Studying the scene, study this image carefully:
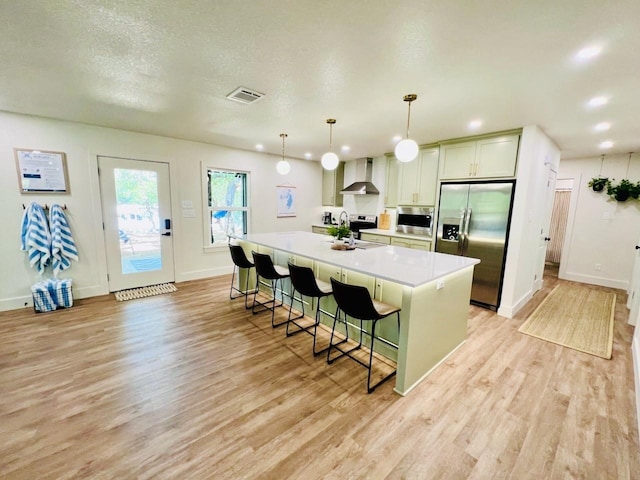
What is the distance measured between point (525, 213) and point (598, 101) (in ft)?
4.49

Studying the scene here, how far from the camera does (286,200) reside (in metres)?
6.11

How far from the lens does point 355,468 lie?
4.99 feet

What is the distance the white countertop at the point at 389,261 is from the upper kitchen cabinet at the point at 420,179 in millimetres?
1892

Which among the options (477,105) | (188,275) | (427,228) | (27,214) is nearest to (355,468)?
(477,105)

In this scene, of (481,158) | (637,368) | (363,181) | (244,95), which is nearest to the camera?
Result: (637,368)

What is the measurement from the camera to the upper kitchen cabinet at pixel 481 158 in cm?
356

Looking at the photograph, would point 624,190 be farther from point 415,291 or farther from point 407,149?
point 415,291

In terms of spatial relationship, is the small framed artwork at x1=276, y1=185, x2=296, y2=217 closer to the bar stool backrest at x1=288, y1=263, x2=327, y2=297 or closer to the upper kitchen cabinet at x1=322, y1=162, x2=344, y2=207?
the upper kitchen cabinet at x1=322, y1=162, x2=344, y2=207

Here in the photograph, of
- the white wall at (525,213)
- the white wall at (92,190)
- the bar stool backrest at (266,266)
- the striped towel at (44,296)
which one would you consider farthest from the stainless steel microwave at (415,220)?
the striped towel at (44,296)

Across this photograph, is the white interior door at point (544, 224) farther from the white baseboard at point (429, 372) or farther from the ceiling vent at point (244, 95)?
the ceiling vent at point (244, 95)

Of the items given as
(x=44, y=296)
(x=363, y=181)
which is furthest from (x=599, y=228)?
(x=44, y=296)

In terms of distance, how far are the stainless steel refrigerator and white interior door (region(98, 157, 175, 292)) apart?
4623mm

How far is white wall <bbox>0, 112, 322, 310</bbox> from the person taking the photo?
11.3ft

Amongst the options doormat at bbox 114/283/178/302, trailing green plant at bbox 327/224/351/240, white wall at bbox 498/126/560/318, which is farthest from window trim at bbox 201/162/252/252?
white wall at bbox 498/126/560/318
